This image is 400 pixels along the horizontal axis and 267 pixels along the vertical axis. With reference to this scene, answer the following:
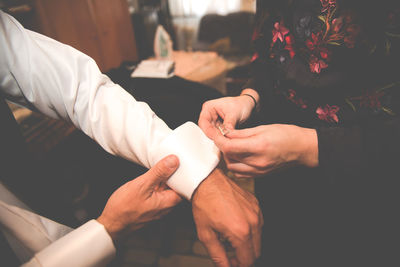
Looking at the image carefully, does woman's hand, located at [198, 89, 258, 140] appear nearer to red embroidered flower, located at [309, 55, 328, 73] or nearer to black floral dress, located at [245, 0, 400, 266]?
black floral dress, located at [245, 0, 400, 266]

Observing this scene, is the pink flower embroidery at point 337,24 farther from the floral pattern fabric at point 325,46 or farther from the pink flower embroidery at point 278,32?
the pink flower embroidery at point 278,32

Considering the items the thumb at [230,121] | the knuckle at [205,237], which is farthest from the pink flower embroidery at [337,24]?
the knuckle at [205,237]

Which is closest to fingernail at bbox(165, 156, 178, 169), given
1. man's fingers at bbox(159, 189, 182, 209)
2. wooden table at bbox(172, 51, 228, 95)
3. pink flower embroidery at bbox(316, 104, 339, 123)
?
man's fingers at bbox(159, 189, 182, 209)

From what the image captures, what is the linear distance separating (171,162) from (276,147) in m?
0.33

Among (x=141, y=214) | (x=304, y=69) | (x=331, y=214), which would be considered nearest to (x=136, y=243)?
(x=141, y=214)

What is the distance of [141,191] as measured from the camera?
742 mm

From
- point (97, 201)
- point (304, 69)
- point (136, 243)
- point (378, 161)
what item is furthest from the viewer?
point (136, 243)

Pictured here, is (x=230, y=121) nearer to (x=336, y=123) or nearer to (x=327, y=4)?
(x=336, y=123)

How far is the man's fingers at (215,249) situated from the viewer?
71 centimetres

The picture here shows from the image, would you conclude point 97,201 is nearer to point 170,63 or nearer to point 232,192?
point 232,192

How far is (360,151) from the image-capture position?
60 cm

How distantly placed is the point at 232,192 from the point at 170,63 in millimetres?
1820

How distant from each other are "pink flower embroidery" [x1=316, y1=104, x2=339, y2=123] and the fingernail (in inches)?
20.1

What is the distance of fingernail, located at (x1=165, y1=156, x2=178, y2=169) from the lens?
77cm
